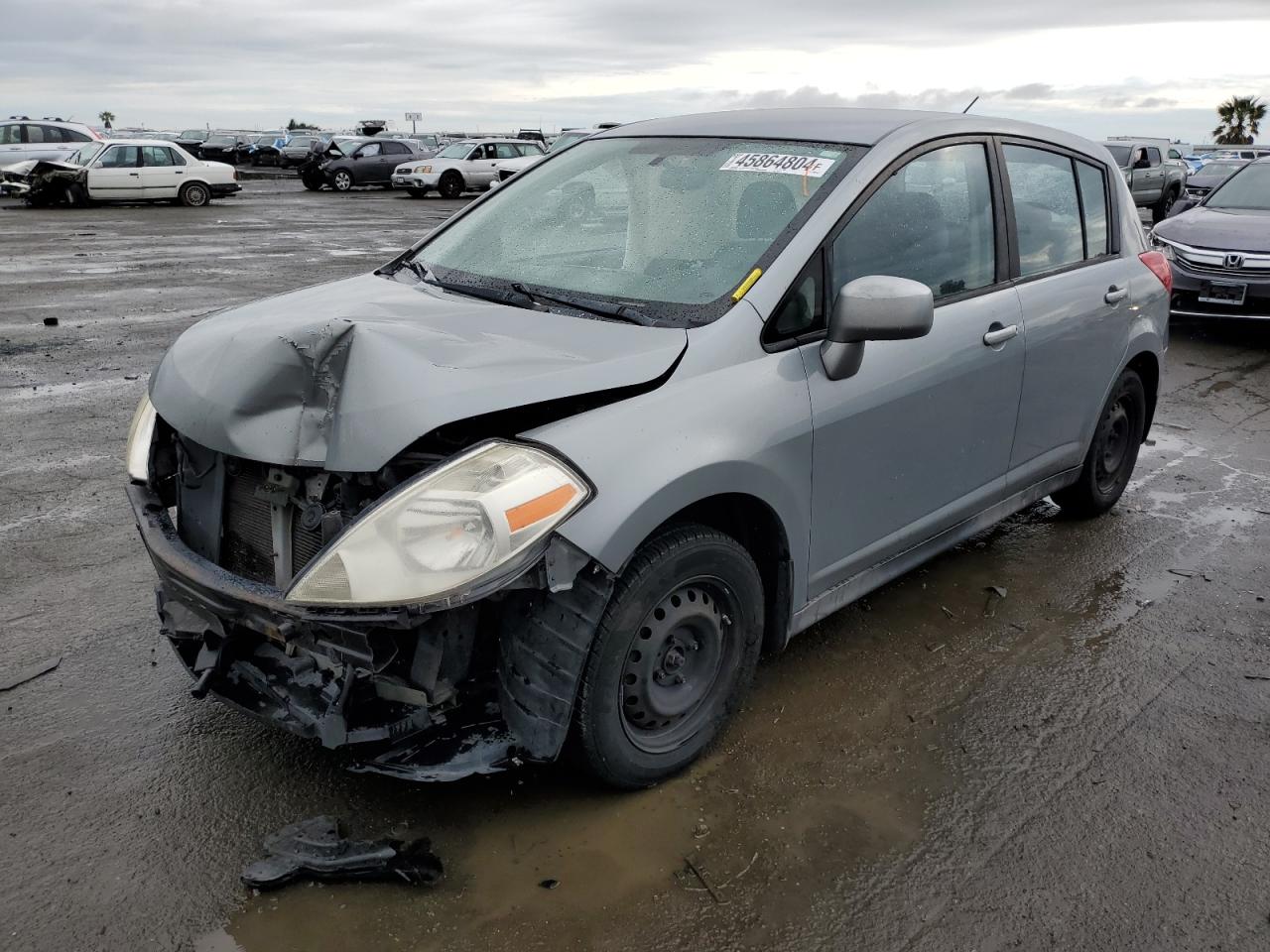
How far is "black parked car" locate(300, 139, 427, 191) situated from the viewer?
100 ft

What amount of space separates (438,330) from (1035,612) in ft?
8.71

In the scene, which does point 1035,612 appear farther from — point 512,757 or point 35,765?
point 35,765

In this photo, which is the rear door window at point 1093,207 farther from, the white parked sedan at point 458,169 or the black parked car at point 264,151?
the black parked car at point 264,151

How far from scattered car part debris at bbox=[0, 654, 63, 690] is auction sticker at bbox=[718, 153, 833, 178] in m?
2.83

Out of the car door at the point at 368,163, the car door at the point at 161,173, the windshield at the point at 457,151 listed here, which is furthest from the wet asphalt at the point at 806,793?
the car door at the point at 368,163

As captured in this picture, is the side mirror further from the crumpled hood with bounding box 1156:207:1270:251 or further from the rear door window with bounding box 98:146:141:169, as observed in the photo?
the rear door window with bounding box 98:146:141:169

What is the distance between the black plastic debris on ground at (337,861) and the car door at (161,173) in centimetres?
2460

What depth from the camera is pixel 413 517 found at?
95.5 inches

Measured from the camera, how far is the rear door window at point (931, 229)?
329 centimetres

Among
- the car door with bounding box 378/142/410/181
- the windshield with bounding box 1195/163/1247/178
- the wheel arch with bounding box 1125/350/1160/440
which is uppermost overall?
the windshield with bounding box 1195/163/1247/178

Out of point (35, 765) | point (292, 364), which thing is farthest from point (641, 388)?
point (35, 765)

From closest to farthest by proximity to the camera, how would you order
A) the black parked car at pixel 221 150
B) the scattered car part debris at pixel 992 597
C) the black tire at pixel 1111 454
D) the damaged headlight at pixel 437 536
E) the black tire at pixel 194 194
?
1. the damaged headlight at pixel 437 536
2. the scattered car part debris at pixel 992 597
3. the black tire at pixel 1111 454
4. the black tire at pixel 194 194
5. the black parked car at pixel 221 150

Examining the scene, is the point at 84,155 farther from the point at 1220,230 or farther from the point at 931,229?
the point at 931,229

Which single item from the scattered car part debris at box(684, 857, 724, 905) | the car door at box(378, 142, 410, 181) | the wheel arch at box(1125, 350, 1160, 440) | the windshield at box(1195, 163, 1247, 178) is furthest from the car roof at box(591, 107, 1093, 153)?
the car door at box(378, 142, 410, 181)
